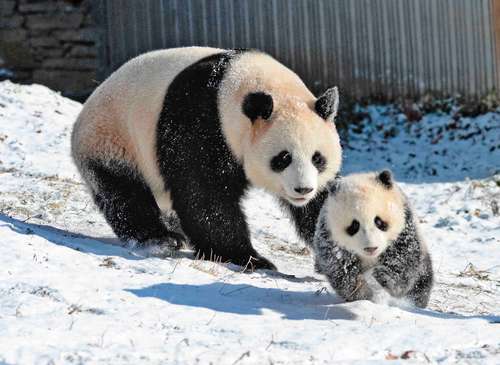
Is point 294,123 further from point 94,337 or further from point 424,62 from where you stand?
point 424,62

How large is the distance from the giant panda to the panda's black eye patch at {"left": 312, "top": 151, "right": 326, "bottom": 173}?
11 millimetres

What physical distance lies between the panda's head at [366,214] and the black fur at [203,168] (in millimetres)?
1043

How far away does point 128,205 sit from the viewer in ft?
24.7

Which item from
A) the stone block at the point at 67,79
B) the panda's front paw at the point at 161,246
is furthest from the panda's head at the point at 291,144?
the stone block at the point at 67,79

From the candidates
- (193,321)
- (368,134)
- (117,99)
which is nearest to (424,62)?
(368,134)

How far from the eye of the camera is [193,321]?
16.7 ft

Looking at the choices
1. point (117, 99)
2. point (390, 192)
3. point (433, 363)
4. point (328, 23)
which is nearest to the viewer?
point (433, 363)

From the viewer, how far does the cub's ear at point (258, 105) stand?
21.6 feet

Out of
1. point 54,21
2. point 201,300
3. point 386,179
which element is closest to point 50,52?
point 54,21

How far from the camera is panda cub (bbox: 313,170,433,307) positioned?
593 cm

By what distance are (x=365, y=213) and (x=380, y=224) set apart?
14 cm

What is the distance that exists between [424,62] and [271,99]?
8050 millimetres

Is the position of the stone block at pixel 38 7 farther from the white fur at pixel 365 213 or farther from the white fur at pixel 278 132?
the white fur at pixel 365 213

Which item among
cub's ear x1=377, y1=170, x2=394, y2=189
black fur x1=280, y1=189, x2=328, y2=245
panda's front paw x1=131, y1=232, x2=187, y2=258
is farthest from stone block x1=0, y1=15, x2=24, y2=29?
cub's ear x1=377, y1=170, x2=394, y2=189
